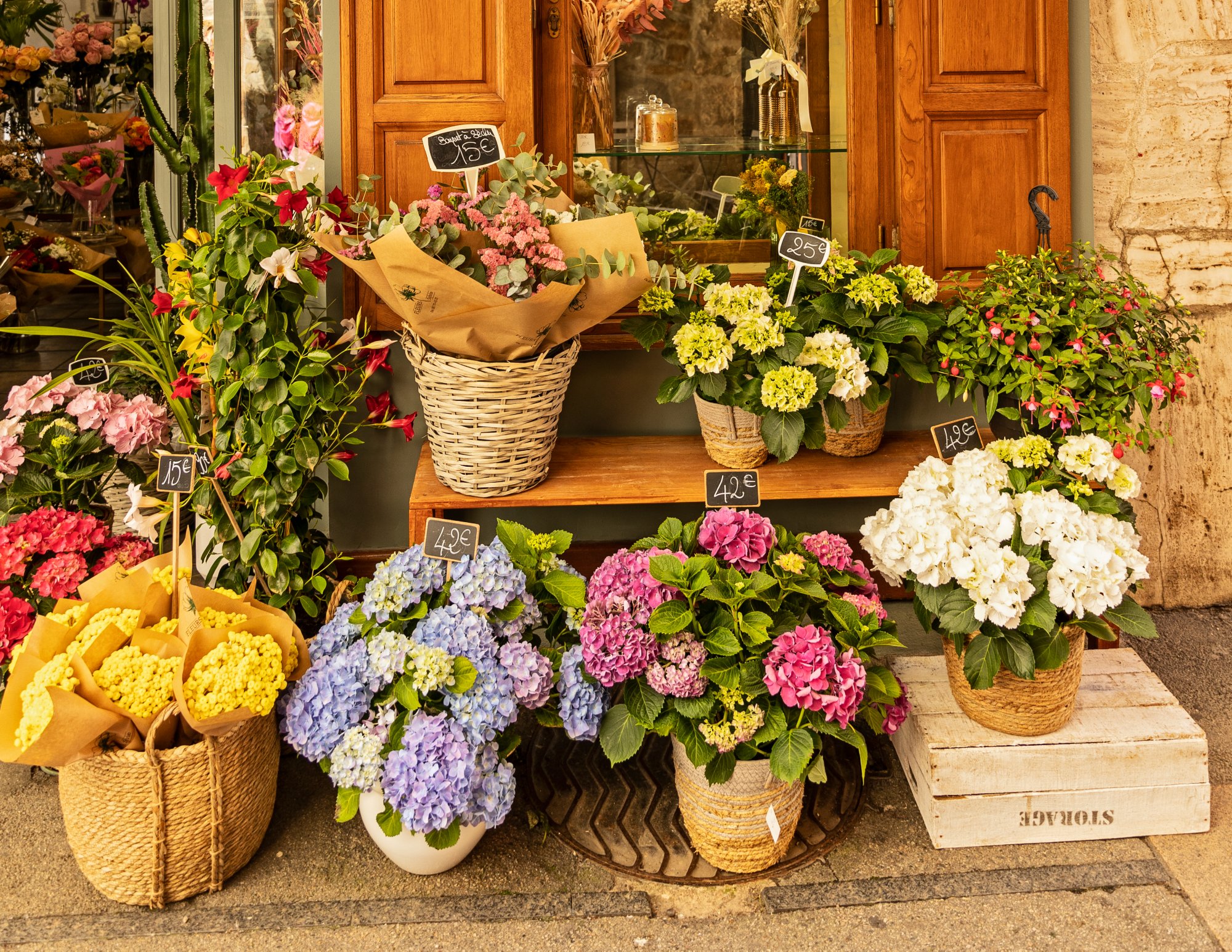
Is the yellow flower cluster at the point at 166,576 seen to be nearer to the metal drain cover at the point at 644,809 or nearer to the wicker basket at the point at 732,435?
the metal drain cover at the point at 644,809

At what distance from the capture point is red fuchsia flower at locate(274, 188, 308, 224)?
2.23 m

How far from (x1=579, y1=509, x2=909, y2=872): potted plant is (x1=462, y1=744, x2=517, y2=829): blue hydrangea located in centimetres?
20

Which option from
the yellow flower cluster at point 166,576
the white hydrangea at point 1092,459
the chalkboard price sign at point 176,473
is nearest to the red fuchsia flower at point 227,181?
the chalkboard price sign at point 176,473

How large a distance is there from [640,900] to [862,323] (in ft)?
4.35

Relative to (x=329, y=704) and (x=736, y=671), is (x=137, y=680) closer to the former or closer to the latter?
(x=329, y=704)

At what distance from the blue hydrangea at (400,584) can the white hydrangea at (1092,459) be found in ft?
4.19

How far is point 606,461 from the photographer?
8.71ft

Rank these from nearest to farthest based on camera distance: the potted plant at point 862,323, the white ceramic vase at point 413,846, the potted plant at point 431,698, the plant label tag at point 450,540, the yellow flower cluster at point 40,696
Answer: the yellow flower cluster at point 40,696, the potted plant at point 431,698, the white ceramic vase at point 413,846, the plant label tag at point 450,540, the potted plant at point 862,323

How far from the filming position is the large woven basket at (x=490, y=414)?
2.25 m

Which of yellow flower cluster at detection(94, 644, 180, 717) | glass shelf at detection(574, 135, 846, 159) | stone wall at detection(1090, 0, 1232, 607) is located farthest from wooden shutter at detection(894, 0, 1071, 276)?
yellow flower cluster at detection(94, 644, 180, 717)

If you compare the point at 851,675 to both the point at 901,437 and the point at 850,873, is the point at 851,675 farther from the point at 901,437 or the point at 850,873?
the point at 901,437

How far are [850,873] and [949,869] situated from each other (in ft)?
0.63

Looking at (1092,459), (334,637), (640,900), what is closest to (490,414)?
(334,637)

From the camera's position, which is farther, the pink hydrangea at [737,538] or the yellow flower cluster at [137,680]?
the pink hydrangea at [737,538]
